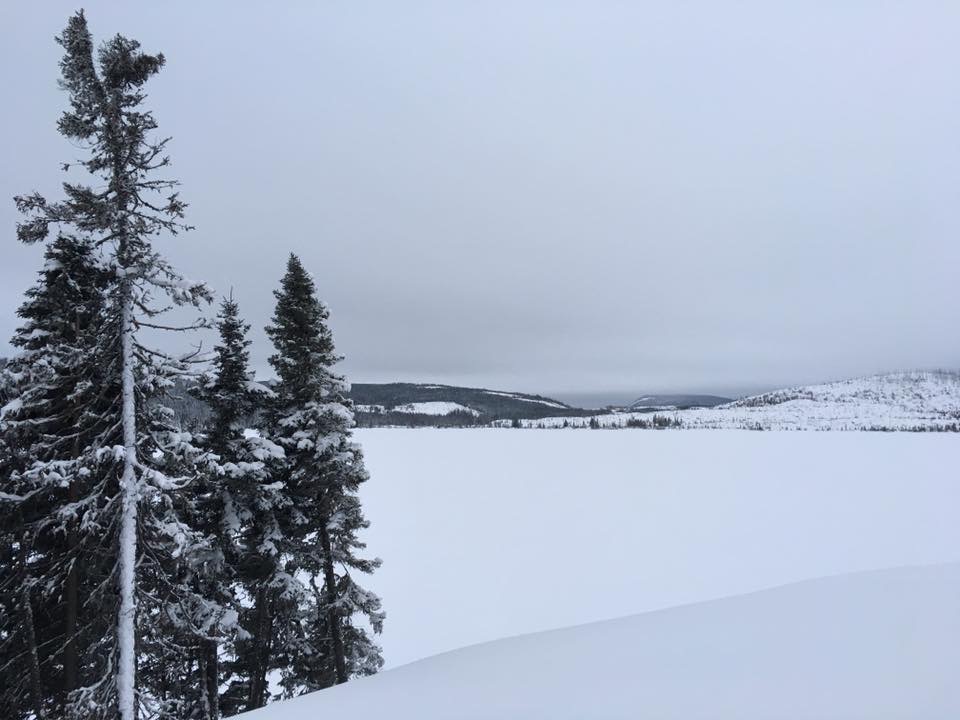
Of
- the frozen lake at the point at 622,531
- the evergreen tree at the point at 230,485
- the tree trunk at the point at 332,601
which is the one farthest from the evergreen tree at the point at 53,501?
the frozen lake at the point at 622,531

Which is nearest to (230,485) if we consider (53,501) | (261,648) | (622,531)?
(53,501)

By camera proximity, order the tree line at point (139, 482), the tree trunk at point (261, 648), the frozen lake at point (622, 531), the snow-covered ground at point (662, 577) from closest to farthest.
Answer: the snow-covered ground at point (662, 577), the tree line at point (139, 482), the tree trunk at point (261, 648), the frozen lake at point (622, 531)

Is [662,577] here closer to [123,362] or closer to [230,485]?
[230,485]

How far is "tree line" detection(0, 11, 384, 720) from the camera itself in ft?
23.2

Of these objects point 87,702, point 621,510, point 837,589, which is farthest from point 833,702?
point 621,510

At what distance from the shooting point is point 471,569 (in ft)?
85.4

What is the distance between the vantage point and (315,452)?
454 inches

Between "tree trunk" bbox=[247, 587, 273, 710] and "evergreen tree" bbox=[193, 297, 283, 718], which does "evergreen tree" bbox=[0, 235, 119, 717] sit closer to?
"evergreen tree" bbox=[193, 297, 283, 718]

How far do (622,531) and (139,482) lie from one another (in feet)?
92.3

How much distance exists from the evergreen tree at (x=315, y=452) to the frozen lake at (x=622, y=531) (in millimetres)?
9099

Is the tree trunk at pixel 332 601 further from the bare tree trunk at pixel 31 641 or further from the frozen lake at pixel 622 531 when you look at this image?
the frozen lake at pixel 622 531

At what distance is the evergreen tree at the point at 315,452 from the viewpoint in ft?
37.3

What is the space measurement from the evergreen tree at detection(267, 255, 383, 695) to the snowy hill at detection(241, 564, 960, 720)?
530 cm

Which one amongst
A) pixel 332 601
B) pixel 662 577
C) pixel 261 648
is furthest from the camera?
pixel 662 577
